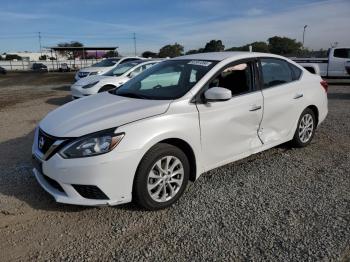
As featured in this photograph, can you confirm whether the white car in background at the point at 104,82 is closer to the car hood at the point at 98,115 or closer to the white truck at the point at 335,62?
the car hood at the point at 98,115

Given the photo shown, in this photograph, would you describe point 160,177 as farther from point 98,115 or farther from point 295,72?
point 295,72

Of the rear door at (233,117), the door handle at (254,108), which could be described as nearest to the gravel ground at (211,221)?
the rear door at (233,117)

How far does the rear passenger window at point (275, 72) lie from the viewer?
5.09 m

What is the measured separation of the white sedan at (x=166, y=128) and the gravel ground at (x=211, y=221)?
27 cm

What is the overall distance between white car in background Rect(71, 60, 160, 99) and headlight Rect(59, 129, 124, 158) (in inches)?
299

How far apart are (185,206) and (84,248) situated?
120 cm

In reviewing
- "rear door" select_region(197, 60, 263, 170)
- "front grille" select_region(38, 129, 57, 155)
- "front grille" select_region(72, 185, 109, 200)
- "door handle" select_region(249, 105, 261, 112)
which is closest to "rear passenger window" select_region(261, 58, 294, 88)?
"rear door" select_region(197, 60, 263, 170)

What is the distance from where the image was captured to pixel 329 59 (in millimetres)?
18328

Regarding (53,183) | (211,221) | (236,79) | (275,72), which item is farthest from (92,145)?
(275,72)

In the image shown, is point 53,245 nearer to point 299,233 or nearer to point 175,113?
point 175,113

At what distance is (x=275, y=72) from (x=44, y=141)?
3.30 m

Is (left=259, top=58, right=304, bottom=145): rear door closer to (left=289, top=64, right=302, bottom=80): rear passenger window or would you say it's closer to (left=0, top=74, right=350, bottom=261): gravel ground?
(left=289, top=64, right=302, bottom=80): rear passenger window

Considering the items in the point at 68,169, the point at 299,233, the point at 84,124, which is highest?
the point at 84,124

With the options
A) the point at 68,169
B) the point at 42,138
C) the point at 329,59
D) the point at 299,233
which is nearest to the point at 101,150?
the point at 68,169
